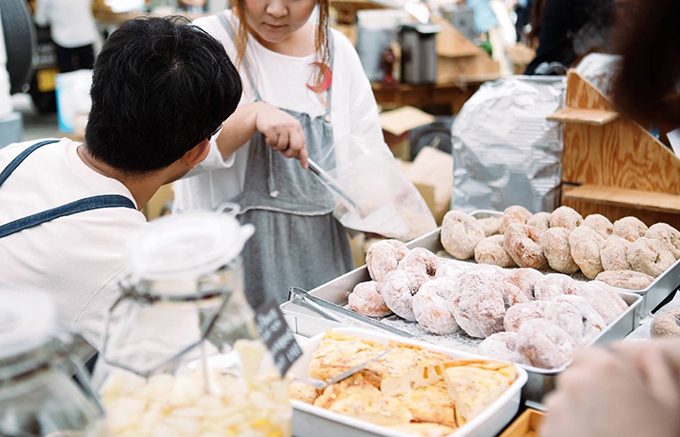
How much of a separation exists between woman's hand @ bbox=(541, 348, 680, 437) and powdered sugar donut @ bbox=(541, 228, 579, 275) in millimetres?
1054

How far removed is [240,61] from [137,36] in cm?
71

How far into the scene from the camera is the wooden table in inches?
189

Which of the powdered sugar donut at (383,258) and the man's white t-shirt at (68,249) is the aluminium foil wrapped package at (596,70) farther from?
the man's white t-shirt at (68,249)

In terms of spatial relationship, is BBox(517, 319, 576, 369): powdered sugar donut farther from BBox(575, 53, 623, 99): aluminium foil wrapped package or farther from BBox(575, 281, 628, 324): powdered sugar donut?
BBox(575, 53, 623, 99): aluminium foil wrapped package

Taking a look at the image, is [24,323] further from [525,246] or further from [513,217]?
[513,217]

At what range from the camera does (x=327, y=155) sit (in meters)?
1.99

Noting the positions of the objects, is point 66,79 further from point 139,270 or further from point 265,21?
point 139,270

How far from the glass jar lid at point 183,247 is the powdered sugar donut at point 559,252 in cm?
114

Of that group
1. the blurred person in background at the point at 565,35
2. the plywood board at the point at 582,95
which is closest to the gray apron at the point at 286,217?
the plywood board at the point at 582,95

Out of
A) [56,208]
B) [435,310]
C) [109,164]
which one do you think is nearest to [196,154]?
[109,164]

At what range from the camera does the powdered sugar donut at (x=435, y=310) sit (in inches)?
50.9

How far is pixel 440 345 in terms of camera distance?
123cm

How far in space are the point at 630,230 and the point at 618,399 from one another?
47.9 inches

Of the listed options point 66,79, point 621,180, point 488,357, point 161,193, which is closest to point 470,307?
point 488,357
